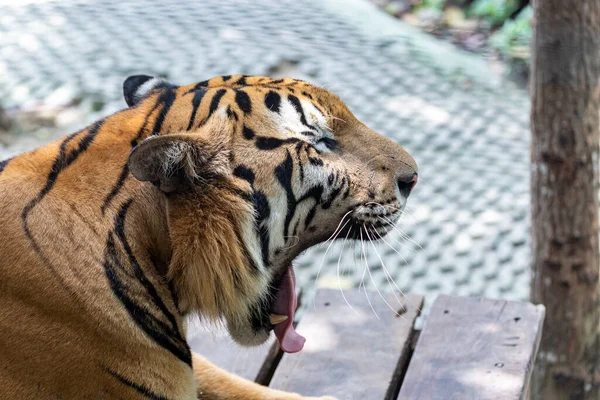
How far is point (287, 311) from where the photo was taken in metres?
2.12

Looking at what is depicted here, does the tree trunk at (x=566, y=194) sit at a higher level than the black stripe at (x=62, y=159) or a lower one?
lower

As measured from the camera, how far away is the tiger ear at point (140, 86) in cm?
210

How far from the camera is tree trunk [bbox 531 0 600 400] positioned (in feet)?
10.1

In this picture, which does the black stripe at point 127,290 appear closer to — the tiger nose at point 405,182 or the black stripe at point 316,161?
the black stripe at point 316,161

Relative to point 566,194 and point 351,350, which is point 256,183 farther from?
point 566,194

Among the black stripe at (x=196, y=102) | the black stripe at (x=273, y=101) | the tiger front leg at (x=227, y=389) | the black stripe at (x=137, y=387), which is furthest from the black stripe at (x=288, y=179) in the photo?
the tiger front leg at (x=227, y=389)

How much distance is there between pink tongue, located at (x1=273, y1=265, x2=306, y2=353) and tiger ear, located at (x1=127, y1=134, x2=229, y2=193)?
1.37 ft

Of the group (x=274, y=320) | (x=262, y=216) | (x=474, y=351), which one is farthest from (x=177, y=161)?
(x=474, y=351)

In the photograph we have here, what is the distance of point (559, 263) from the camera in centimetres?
334

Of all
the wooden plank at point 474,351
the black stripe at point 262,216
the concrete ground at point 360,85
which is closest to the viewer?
the black stripe at point 262,216

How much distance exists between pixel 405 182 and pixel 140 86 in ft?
2.41

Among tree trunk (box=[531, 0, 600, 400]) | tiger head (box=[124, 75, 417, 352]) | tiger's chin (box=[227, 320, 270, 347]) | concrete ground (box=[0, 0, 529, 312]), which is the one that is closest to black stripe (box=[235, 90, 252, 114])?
tiger head (box=[124, 75, 417, 352])

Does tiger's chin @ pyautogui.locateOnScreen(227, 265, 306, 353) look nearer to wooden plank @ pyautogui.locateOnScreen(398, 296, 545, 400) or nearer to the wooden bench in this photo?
the wooden bench

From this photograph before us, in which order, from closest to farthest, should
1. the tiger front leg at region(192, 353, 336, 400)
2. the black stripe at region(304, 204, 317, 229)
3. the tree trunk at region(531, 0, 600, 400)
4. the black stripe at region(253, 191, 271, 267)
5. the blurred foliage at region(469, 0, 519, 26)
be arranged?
1. the black stripe at region(253, 191, 271, 267)
2. the black stripe at region(304, 204, 317, 229)
3. the tiger front leg at region(192, 353, 336, 400)
4. the tree trunk at region(531, 0, 600, 400)
5. the blurred foliage at region(469, 0, 519, 26)
